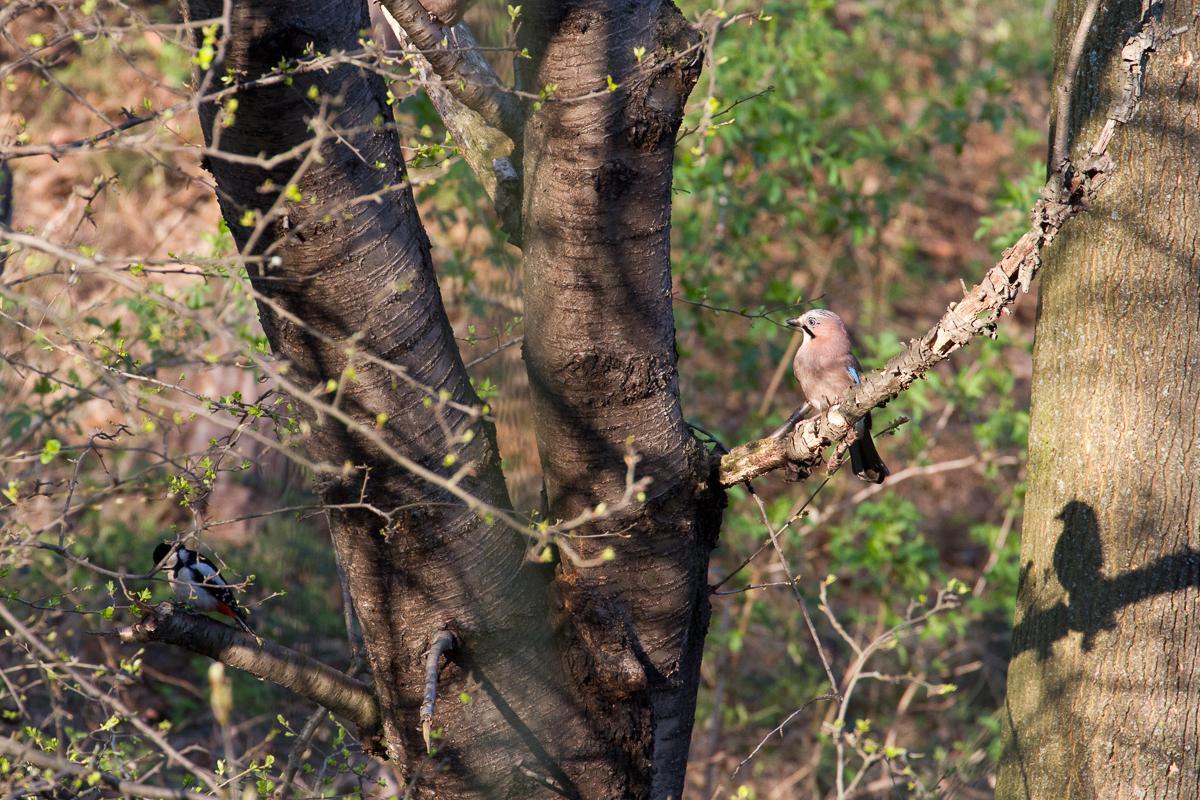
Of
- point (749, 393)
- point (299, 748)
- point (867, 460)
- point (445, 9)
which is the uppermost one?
point (749, 393)

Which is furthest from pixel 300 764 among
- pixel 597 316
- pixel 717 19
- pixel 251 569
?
pixel 251 569

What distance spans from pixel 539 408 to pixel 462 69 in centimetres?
84

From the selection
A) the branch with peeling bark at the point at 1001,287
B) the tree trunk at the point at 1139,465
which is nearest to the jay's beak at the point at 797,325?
the tree trunk at the point at 1139,465

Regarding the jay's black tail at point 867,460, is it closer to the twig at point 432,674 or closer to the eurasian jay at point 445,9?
the twig at point 432,674

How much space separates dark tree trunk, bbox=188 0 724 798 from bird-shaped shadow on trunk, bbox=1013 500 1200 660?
45.5 inches

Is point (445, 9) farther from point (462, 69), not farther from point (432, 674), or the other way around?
point (432, 674)

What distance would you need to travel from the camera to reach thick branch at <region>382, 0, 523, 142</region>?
2.31 meters

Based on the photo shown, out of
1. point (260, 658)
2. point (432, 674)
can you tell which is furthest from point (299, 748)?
point (432, 674)

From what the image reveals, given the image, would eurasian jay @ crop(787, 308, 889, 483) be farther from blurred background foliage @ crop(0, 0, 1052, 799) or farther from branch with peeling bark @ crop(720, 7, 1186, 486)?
branch with peeling bark @ crop(720, 7, 1186, 486)

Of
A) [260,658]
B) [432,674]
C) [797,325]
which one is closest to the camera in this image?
[432,674]

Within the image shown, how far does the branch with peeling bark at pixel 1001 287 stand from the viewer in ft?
7.00

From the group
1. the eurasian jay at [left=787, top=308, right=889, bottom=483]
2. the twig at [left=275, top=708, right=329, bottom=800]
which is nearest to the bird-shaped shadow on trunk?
the eurasian jay at [left=787, top=308, right=889, bottom=483]

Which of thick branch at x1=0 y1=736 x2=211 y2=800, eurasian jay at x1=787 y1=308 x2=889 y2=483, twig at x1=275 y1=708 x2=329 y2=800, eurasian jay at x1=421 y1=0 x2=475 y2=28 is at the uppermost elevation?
eurasian jay at x1=787 y1=308 x2=889 y2=483

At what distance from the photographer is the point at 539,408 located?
2604mm
